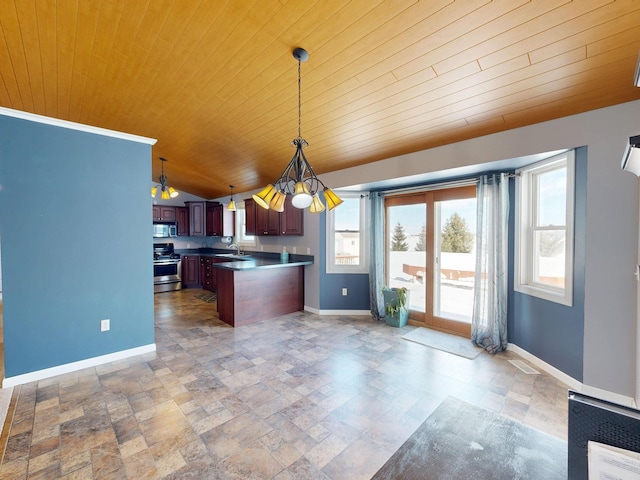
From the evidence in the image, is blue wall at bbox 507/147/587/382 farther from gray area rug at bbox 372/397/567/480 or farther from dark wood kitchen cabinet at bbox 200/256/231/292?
dark wood kitchen cabinet at bbox 200/256/231/292

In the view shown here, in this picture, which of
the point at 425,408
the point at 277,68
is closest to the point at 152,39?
the point at 277,68

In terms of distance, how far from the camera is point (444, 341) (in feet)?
12.2

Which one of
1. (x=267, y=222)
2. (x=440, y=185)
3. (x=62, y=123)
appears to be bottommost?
(x=267, y=222)

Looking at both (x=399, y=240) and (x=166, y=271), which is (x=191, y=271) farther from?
(x=399, y=240)

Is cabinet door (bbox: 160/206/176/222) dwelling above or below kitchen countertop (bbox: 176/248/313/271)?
above

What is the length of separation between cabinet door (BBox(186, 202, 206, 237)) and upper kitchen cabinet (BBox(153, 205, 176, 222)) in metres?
0.44

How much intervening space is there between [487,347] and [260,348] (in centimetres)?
278

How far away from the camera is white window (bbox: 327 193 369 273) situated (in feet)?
16.0

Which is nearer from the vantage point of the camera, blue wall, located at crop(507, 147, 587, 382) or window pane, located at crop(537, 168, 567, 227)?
blue wall, located at crop(507, 147, 587, 382)

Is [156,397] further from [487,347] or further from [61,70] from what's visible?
[487,347]

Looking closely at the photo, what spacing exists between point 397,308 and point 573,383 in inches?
81.8

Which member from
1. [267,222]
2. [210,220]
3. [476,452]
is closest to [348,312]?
[267,222]

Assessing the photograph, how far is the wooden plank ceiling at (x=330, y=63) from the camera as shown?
1.79m

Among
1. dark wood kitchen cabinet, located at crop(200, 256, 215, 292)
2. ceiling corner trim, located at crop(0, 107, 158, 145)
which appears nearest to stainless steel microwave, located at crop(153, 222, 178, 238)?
dark wood kitchen cabinet, located at crop(200, 256, 215, 292)
